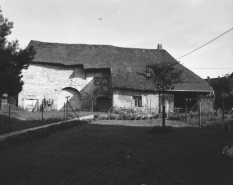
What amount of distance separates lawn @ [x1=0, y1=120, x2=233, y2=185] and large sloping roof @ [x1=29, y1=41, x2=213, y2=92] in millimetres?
14936

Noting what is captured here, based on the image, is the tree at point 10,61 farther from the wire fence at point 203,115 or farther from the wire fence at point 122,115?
the wire fence at point 203,115

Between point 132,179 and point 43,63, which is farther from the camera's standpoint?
point 43,63

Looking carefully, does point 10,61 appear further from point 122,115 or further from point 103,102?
point 103,102

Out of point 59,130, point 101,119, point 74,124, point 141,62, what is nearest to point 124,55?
point 141,62

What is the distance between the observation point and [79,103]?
82.0ft

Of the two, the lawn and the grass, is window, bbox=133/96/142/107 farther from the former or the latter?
the lawn

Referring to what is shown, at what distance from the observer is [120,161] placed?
217 inches

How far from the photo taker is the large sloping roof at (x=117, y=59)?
23.5 meters

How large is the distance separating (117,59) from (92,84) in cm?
496

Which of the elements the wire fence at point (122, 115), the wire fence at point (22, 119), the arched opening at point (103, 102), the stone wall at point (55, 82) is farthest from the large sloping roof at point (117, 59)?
the wire fence at point (22, 119)

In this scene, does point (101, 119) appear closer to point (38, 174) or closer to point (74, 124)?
point (74, 124)

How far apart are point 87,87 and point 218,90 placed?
884 inches

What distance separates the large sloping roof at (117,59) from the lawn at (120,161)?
14.9 metres

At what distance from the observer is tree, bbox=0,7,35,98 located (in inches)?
442
